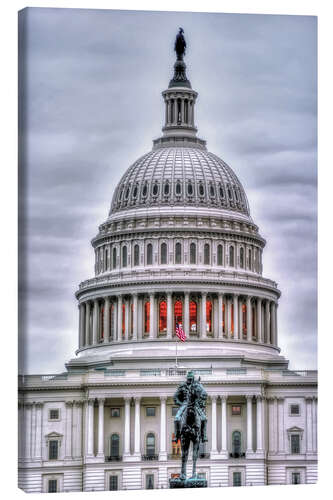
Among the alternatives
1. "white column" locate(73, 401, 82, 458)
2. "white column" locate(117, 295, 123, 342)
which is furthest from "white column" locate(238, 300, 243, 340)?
"white column" locate(73, 401, 82, 458)

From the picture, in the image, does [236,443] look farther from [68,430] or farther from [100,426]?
[68,430]

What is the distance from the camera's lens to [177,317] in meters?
172

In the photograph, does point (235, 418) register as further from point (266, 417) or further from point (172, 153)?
point (172, 153)

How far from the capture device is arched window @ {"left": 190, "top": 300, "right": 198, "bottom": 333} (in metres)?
172

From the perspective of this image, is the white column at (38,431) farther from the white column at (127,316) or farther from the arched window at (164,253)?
the arched window at (164,253)

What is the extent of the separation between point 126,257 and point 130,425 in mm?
22921

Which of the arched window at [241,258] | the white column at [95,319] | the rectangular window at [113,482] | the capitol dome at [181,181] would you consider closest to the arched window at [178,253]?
the capitol dome at [181,181]

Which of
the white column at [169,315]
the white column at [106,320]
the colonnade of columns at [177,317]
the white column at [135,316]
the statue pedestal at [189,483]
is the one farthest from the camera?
the white column at [106,320]

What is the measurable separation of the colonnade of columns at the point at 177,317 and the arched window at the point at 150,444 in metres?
13.5

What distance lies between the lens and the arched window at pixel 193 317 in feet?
565

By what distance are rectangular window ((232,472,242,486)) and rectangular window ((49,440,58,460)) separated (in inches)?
596

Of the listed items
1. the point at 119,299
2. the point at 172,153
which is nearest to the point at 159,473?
the point at 119,299

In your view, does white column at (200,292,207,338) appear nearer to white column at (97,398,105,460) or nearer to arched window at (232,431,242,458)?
arched window at (232,431,242,458)

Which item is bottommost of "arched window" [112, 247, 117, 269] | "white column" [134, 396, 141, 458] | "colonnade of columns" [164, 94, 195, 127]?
"white column" [134, 396, 141, 458]
